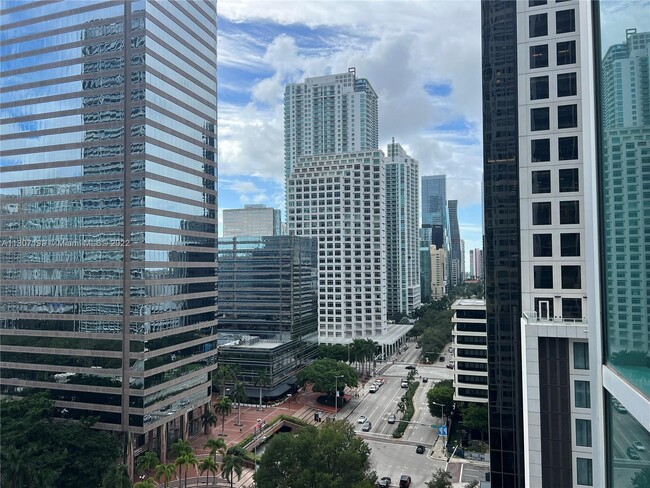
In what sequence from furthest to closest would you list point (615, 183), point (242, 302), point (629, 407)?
1. point (242, 302)
2. point (615, 183)
3. point (629, 407)

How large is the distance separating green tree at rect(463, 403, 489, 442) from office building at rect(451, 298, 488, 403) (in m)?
0.56

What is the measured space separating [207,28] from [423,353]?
36.0 m

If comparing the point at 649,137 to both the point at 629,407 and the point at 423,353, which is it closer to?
the point at 629,407

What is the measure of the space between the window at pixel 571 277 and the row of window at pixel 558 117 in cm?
365

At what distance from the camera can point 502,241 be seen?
15.1m

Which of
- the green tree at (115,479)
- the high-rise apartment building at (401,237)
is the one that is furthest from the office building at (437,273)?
the green tree at (115,479)

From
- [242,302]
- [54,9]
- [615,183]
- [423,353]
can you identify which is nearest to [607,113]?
[615,183]

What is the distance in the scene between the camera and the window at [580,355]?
930cm

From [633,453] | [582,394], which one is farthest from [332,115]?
[633,453]

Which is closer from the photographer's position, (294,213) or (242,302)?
(242,302)

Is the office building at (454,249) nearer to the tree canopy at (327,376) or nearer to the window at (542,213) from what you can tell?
the tree canopy at (327,376)

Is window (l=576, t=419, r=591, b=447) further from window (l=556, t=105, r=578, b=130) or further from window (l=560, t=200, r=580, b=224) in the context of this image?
window (l=556, t=105, r=578, b=130)

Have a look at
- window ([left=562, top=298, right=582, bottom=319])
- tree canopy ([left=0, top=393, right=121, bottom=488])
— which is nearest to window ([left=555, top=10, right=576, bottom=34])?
window ([left=562, top=298, right=582, bottom=319])

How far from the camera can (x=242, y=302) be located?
39.1m
